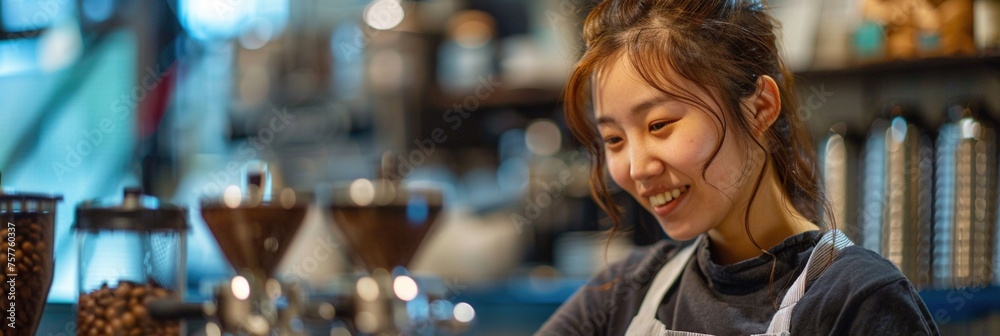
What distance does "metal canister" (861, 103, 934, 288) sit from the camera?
6.92 ft

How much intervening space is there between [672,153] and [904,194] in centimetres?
145

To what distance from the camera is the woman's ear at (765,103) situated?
0.94 m

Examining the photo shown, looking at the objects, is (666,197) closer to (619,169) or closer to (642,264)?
(619,169)

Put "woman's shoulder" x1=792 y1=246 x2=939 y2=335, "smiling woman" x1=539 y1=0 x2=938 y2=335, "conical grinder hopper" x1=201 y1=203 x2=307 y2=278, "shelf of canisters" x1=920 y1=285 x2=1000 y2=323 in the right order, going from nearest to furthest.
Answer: "woman's shoulder" x1=792 y1=246 x2=939 y2=335 → "smiling woman" x1=539 y1=0 x2=938 y2=335 → "conical grinder hopper" x1=201 y1=203 x2=307 y2=278 → "shelf of canisters" x1=920 y1=285 x2=1000 y2=323

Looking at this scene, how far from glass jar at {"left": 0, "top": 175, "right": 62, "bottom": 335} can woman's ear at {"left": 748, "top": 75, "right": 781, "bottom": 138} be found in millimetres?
762

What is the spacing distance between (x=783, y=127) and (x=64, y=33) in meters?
2.33

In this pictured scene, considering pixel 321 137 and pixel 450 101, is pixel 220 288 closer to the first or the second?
pixel 450 101

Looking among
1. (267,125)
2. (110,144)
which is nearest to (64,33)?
(110,144)

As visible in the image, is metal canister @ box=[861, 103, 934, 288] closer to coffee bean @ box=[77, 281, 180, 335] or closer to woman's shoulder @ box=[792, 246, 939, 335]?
woman's shoulder @ box=[792, 246, 939, 335]

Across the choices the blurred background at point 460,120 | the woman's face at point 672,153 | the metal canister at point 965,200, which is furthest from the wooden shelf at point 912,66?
the woman's face at point 672,153

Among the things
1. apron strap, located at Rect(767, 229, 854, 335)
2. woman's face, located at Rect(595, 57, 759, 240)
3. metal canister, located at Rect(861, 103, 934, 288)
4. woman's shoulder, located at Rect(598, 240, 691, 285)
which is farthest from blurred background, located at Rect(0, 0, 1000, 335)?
apron strap, located at Rect(767, 229, 854, 335)

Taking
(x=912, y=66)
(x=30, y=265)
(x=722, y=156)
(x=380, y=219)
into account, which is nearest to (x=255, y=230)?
(x=380, y=219)

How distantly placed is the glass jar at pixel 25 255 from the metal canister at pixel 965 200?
191 centimetres

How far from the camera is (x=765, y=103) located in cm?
94
